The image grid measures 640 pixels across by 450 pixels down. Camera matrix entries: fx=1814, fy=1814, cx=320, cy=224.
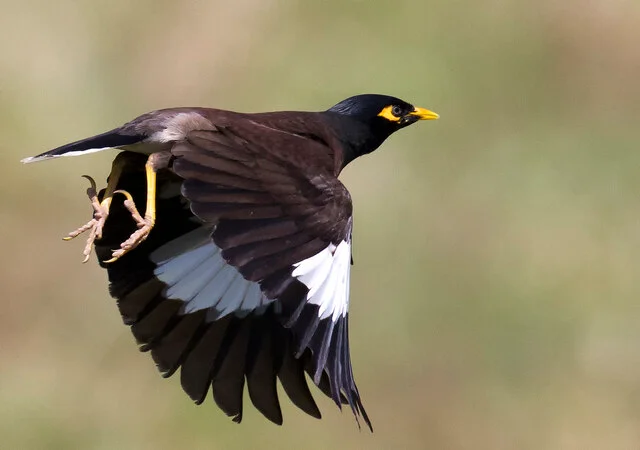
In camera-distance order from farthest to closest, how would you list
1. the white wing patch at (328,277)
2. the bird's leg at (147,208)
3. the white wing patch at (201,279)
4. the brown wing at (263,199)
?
1. the white wing patch at (201,279)
2. the bird's leg at (147,208)
3. the white wing patch at (328,277)
4. the brown wing at (263,199)

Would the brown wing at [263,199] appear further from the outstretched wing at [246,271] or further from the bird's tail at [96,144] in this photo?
the bird's tail at [96,144]

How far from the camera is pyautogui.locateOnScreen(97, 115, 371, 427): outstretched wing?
581 cm

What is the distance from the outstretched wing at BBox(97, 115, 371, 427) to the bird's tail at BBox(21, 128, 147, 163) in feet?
0.72

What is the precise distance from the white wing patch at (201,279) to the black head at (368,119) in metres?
0.64

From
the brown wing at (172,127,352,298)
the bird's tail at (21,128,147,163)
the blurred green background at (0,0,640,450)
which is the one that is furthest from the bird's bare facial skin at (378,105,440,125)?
the blurred green background at (0,0,640,450)

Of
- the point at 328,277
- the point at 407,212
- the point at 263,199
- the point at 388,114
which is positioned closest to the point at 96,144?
the point at 263,199

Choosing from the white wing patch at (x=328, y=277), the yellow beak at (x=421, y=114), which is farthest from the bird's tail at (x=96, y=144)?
the yellow beak at (x=421, y=114)

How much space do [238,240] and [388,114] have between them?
5.75 ft

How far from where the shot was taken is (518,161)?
10.9 m

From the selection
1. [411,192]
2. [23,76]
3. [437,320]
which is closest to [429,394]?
[437,320]

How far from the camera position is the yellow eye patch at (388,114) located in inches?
288

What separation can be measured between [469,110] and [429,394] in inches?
100

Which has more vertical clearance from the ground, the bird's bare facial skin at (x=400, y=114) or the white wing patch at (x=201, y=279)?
the bird's bare facial skin at (x=400, y=114)

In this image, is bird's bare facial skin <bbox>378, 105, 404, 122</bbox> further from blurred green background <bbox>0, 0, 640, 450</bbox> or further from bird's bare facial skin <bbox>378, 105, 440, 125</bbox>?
blurred green background <bbox>0, 0, 640, 450</bbox>
